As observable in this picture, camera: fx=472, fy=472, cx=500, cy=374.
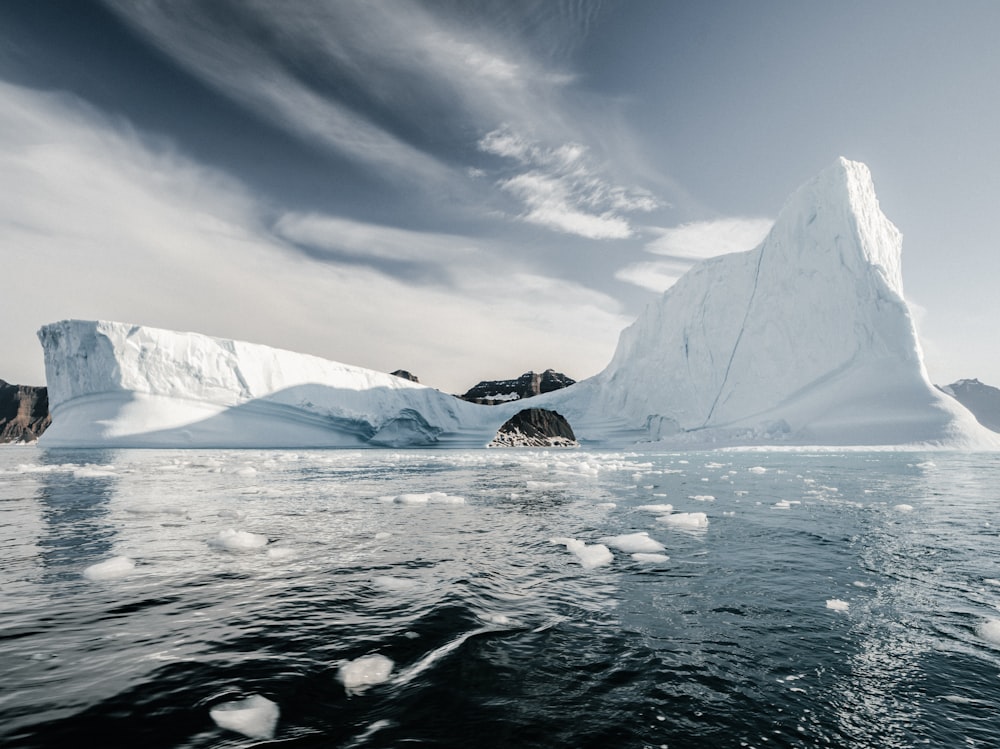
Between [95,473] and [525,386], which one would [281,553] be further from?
[525,386]

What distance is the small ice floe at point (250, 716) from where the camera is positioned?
195cm

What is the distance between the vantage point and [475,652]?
2.68m

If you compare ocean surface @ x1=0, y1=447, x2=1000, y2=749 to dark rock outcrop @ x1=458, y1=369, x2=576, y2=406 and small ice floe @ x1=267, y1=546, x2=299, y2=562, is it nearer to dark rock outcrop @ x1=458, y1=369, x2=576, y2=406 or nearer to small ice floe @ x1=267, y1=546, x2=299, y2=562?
small ice floe @ x1=267, y1=546, x2=299, y2=562

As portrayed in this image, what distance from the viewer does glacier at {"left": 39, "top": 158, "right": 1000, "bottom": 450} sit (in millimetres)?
27672

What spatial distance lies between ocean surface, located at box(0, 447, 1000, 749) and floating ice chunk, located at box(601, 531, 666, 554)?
0.07ft

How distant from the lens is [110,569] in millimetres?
4074

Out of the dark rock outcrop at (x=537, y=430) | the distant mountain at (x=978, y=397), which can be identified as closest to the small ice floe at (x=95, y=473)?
the dark rock outcrop at (x=537, y=430)

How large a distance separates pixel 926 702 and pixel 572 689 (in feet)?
5.30

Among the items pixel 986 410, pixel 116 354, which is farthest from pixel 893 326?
pixel 986 410

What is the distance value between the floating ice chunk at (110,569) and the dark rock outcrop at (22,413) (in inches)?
4665

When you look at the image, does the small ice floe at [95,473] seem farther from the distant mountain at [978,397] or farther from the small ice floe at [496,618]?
the distant mountain at [978,397]

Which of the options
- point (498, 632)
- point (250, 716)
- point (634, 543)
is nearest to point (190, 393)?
point (634, 543)

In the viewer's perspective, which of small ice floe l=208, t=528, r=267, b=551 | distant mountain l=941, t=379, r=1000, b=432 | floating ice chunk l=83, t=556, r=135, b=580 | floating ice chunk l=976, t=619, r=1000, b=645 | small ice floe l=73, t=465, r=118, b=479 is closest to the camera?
floating ice chunk l=976, t=619, r=1000, b=645

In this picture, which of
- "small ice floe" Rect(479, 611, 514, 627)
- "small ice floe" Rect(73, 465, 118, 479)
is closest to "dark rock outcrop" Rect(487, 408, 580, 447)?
"small ice floe" Rect(73, 465, 118, 479)
